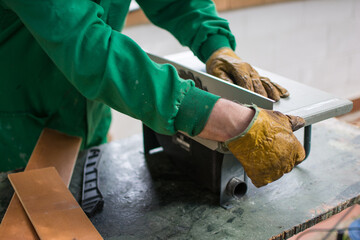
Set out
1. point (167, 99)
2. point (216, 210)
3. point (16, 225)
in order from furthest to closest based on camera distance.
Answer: point (216, 210) < point (16, 225) < point (167, 99)

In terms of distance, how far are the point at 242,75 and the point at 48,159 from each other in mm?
728

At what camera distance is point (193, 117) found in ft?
2.94

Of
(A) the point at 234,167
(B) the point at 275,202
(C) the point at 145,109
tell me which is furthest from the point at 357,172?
(C) the point at 145,109

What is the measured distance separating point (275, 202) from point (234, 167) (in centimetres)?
17

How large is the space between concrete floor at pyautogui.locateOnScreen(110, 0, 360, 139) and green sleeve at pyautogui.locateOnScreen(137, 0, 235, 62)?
1035mm

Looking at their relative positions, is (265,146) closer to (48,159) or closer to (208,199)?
(208,199)

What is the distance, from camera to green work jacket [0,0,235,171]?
867 millimetres

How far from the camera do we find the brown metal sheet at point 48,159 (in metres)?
1.01

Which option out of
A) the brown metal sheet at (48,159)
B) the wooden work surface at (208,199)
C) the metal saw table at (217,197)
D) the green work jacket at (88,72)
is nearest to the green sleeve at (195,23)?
the green work jacket at (88,72)

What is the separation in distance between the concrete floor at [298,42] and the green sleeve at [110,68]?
1.62m

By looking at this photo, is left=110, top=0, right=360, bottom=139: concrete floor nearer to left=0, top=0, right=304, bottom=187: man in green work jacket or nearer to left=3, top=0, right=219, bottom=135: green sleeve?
left=0, top=0, right=304, bottom=187: man in green work jacket

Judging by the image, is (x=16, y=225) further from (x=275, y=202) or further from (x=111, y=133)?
(x=111, y=133)

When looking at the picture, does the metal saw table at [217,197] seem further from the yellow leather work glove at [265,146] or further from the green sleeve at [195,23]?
the green sleeve at [195,23]

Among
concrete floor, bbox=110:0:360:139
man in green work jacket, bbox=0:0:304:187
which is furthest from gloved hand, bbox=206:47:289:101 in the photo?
concrete floor, bbox=110:0:360:139
